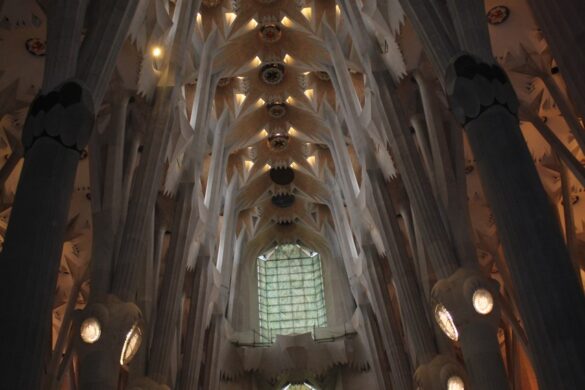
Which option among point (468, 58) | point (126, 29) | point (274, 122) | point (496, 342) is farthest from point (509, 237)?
point (274, 122)

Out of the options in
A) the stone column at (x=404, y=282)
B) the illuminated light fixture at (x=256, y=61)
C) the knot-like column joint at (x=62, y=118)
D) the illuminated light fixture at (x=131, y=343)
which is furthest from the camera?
the illuminated light fixture at (x=256, y=61)

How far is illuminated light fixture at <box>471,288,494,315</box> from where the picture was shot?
12.6 metres

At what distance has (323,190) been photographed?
97.0 feet

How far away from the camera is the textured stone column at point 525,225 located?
7.48 m

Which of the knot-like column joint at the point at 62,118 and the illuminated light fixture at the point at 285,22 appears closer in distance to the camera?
the knot-like column joint at the point at 62,118

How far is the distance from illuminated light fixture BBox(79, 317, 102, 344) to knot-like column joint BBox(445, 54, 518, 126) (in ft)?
24.9

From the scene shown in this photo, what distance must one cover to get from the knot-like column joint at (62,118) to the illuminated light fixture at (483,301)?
7939 millimetres

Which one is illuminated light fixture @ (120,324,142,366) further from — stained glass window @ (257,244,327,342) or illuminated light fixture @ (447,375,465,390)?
stained glass window @ (257,244,327,342)

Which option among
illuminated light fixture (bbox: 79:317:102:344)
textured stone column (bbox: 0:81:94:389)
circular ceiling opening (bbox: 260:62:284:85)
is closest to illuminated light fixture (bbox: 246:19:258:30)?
circular ceiling opening (bbox: 260:62:284:85)

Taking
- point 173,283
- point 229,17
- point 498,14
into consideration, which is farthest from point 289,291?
point 498,14

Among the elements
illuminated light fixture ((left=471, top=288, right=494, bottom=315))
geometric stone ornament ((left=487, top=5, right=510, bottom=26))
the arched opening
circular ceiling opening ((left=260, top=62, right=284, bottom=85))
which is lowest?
illuminated light fixture ((left=471, top=288, right=494, bottom=315))

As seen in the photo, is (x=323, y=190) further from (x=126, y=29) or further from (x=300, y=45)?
(x=126, y=29)

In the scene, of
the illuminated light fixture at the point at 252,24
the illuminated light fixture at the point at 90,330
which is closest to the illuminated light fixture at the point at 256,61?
the illuminated light fixture at the point at 252,24

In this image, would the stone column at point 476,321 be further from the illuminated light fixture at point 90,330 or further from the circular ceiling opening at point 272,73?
the circular ceiling opening at point 272,73
